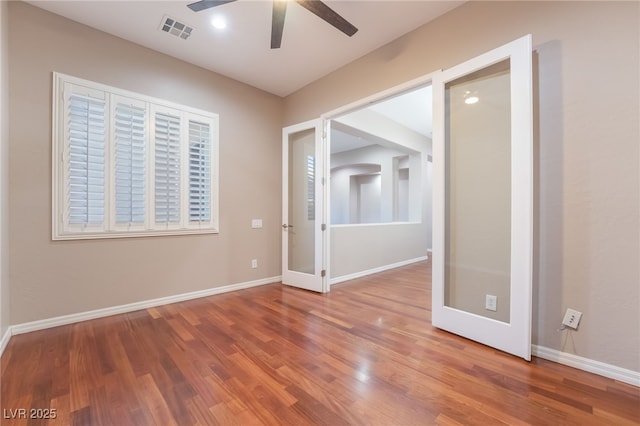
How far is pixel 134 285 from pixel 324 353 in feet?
7.63

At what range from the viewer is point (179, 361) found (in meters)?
1.89

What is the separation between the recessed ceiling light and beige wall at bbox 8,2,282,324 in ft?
3.11

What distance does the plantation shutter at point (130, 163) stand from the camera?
280cm

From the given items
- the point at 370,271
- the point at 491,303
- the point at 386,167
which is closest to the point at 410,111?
the point at 386,167

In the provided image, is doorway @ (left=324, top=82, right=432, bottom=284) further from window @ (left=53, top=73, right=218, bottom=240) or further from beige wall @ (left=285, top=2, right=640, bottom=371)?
window @ (left=53, top=73, right=218, bottom=240)

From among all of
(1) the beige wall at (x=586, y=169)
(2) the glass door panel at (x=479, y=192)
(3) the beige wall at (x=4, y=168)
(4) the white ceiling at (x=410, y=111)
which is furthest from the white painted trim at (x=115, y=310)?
(1) the beige wall at (x=586, y=169)

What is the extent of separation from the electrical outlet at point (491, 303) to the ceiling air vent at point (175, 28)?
388 cm

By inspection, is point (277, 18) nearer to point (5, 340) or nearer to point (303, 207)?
point (303, 207)

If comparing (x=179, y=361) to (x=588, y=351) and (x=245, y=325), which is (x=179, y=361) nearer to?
(x=245, y=325)

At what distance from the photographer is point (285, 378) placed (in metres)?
1.68

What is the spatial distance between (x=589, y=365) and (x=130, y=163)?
438cm

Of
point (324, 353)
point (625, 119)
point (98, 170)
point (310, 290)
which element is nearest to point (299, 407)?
point (324, 353)

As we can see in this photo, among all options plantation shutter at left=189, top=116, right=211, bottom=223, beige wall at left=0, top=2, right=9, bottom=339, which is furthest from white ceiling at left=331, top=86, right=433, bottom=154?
beige wall at left=0, top=2, right=9, bottom=339

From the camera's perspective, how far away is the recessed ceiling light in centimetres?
254
